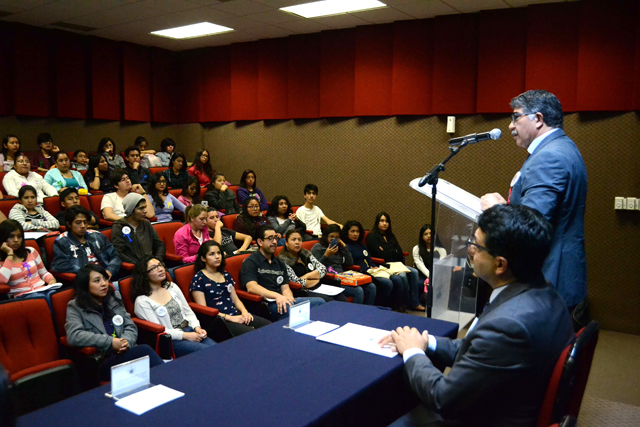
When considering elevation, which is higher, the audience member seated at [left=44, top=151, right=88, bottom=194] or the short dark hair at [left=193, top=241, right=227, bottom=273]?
the audience member seated at [left=44, top=151, right=88, bottom=194]

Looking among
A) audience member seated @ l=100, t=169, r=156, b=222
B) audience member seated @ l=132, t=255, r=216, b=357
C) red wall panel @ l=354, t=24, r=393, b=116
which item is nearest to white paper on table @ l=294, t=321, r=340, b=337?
audience member seated @ l=132, t=255, r=216, b=357

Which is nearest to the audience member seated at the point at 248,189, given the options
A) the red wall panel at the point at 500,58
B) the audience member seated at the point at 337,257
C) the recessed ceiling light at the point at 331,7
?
the audience member seated at the point at 337,257

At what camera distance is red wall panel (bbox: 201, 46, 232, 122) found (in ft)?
25.2

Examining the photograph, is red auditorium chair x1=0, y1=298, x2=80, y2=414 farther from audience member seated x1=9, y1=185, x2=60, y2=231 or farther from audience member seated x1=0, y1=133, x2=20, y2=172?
audience member seated x1=0, y1=133, x2=20, y2=172

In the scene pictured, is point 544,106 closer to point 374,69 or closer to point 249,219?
point 249,219

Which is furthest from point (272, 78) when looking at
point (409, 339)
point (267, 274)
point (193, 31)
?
point (409, 339)

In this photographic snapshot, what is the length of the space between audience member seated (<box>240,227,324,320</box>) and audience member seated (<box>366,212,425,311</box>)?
4.99ft

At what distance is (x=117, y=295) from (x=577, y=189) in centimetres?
257

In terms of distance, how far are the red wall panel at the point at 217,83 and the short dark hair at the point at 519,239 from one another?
6631mm

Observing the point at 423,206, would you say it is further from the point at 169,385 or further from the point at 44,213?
the point at 169,385

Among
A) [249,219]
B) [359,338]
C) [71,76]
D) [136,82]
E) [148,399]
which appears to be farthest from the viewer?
[136,82]

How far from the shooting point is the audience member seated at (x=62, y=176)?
565cm

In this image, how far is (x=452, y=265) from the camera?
9.69 ft

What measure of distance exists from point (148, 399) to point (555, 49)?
5062mm
